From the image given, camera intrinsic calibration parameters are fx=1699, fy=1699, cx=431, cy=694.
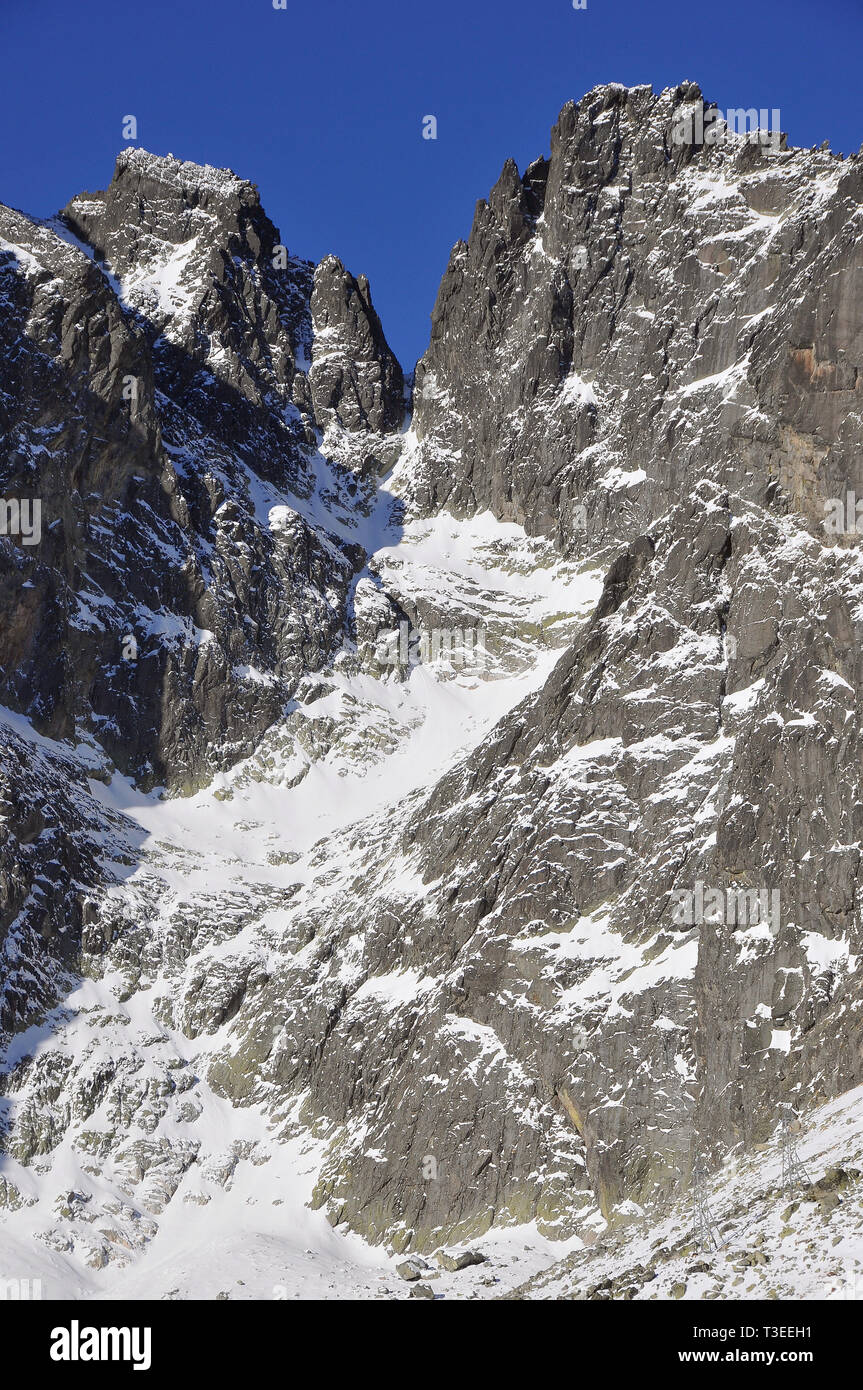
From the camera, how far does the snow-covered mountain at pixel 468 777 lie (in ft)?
322

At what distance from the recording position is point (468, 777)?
127500 mm

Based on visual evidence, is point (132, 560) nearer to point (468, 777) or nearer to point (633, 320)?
point (468, 777)

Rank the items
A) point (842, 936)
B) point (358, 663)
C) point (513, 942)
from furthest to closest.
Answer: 1. point (358, 663)
2. point (513, 942)
3. point (842, 936)

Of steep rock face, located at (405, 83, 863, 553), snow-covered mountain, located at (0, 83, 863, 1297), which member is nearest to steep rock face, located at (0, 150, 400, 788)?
snow-covered mountain, located at (0, 83, 863, 1297)

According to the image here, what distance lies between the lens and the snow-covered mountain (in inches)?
3861

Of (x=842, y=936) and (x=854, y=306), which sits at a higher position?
(x=854, y=306)

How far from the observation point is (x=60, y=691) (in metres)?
154

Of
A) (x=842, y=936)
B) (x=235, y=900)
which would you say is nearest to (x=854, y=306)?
(x=842, y=936)

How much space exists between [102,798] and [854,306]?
7619 centimetres

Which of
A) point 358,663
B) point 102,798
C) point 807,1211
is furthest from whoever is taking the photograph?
point 358,663

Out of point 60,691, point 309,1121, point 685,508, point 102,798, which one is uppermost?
point 685,508

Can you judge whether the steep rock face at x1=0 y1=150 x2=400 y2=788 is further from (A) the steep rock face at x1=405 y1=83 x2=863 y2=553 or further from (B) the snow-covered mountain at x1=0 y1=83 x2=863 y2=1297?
(A) the steep rock face at x1=405 y1=83 x2=863 y2=553

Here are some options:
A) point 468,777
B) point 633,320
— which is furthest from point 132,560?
point 633,320
